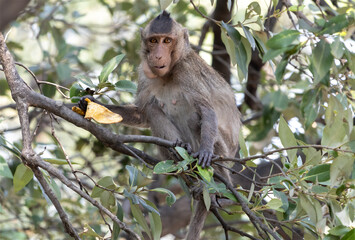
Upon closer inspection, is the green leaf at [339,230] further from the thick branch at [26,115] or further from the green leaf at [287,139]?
the thick branch at [26,115]

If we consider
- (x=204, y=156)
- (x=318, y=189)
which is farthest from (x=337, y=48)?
(x=204, y=156)

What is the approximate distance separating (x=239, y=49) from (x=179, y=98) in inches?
61.4

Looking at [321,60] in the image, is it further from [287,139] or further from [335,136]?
[287,139]

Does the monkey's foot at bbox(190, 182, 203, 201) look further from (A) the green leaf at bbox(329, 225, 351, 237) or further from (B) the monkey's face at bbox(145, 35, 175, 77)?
(A) the green leaf at bbox(329, 225, 351, 237)

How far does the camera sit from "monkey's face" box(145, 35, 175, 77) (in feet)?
15.8

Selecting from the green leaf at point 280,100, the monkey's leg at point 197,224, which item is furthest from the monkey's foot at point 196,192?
the green leaf at point 280,100

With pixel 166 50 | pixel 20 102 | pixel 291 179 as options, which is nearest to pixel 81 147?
pixel 166 50

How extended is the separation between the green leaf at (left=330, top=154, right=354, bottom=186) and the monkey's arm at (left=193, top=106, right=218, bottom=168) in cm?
121

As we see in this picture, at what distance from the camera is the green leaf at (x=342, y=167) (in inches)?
118

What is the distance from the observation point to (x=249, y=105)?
746cm

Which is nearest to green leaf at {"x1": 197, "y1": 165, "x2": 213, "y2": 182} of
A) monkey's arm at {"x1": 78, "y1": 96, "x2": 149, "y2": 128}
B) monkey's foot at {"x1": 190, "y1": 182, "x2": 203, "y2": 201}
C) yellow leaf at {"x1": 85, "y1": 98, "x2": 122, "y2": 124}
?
yellow leaf at {"x1": 85, "y1": 98, "x2": 122, "y2": 124}

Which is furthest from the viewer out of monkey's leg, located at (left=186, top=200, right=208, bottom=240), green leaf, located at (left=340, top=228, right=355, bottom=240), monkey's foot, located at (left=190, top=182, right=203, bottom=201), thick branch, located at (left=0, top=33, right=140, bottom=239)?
monkey's leg, located at (left=186, top=200, right=208, bottom=240)

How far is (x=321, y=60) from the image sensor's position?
3062mm

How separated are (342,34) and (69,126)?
740 cm
